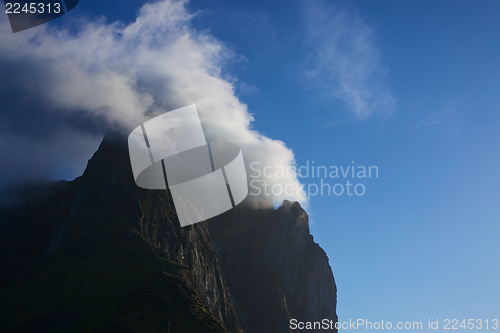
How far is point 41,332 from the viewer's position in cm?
9975

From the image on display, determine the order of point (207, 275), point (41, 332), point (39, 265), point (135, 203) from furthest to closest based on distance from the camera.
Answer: point (207, 275)
point (135, 203)
point (39, 265)
point (41, 332)

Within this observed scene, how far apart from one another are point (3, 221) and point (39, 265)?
259 ft

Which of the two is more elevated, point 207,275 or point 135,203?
point 135,203

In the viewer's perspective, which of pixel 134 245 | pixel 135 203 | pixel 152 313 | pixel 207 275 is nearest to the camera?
pixel 152 313

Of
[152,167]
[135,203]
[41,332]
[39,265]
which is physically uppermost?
[152,167]

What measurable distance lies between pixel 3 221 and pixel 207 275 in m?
106

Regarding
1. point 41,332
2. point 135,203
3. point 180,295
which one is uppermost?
point 135,203

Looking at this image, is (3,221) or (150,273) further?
(3,221)

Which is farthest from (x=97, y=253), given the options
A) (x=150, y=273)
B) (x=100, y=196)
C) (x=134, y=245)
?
(x=100, y=196)

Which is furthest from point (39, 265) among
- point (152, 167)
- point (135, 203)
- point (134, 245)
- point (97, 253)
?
point (152, 167)

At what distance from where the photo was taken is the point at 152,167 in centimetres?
19150

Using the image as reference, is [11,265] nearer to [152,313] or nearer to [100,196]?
[100,196]

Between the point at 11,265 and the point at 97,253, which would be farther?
the point at 11,265

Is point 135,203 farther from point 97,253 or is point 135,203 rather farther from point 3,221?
point 3,221
